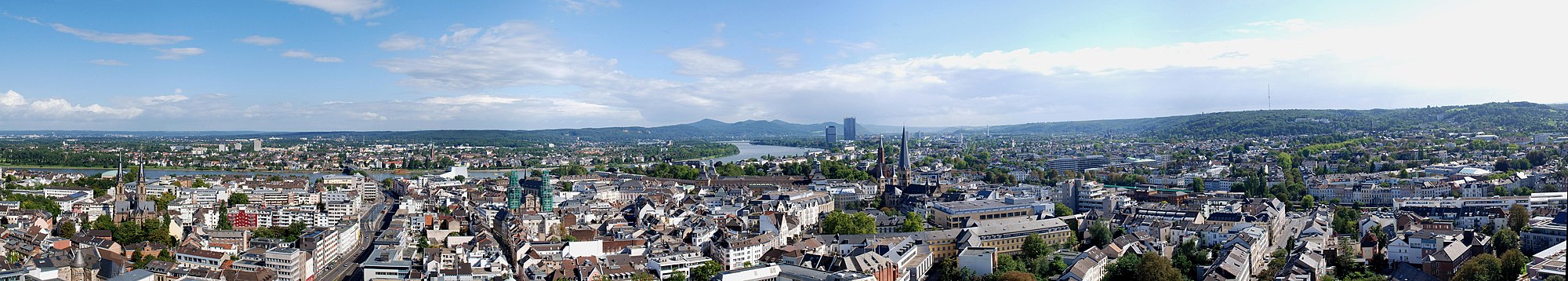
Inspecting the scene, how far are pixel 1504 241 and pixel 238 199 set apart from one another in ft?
92.6

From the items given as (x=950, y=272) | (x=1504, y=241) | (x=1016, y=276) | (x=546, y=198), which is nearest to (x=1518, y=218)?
(x=1504, y=241)

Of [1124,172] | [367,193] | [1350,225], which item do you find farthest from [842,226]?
[1124,172]

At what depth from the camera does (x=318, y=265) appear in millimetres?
18250

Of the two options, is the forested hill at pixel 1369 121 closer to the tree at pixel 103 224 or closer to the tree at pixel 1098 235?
the tree at pixel 1098 235

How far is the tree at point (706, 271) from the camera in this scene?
51.8ft

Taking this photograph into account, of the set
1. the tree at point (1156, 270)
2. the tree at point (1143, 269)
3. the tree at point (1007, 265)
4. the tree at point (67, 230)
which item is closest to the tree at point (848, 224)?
the tree at point (1007, 265)

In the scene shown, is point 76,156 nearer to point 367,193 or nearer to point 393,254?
point 367,193

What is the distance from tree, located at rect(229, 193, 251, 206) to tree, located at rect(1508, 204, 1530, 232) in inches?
1108

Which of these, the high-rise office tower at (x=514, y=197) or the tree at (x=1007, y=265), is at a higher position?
the high-rise office tower at (x=514, y=197)

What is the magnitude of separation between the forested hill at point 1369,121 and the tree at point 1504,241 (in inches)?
1213

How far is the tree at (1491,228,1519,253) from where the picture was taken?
16484mm

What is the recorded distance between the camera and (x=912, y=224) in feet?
70.1

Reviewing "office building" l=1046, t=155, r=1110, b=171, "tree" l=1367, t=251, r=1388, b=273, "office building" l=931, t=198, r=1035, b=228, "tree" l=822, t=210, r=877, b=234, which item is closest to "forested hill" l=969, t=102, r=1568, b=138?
"office building" l=1046, t=155, r=1110, b=171

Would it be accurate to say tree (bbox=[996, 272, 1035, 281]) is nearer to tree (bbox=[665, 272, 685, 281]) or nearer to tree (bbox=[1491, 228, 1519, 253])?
tree (bbox=[665, 272, 685, 281])
